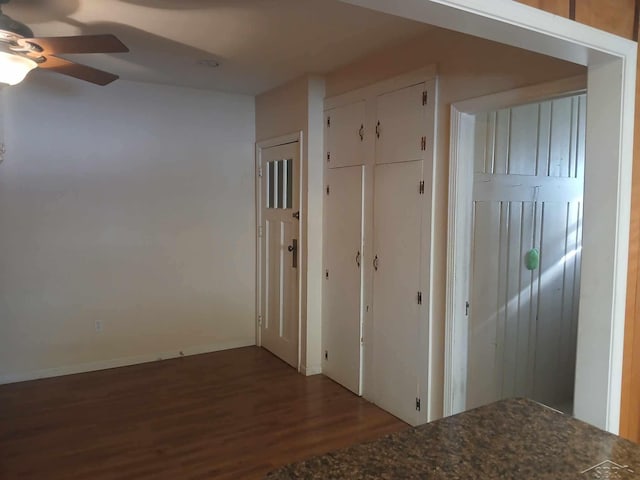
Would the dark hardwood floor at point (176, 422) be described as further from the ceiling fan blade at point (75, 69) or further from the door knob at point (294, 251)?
the ceiling fan blade at point (75, 69)

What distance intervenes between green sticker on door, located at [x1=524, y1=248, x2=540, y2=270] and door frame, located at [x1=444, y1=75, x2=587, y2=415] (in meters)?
0.56

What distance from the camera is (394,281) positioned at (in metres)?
3.28

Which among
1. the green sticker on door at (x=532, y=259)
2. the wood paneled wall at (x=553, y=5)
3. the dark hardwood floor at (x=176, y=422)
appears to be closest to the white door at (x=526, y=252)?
the green sticker on door at (x=532, y=259)

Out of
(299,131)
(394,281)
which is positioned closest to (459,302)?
(394,281)

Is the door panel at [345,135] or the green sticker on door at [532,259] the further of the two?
the door panel at [345,135]

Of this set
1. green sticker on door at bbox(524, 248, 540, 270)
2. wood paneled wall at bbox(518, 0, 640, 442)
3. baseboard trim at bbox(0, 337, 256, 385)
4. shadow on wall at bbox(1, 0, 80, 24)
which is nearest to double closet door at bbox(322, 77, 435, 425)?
green sticker on door at bbox(524, 248, 540, 270)

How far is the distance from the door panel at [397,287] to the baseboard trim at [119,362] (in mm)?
1945

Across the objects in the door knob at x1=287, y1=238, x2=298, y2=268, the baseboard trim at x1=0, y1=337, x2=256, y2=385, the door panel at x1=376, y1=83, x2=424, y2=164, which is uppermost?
the door panel at x1=376, y1=83, x2=424, y2=164

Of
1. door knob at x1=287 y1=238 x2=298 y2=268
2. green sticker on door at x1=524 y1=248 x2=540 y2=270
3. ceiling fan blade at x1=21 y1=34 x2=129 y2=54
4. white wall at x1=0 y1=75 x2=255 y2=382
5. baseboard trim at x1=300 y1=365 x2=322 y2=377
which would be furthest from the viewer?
door knob at x1=287 y1=238 x2=298 y2=268

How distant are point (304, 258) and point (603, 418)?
2589 millimetres

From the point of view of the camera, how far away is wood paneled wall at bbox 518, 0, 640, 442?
69.4 inches

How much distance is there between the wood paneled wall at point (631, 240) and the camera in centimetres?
176

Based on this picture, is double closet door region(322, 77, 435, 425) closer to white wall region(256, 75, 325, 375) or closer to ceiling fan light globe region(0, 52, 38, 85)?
white wall region(256, 75, 325, 375)

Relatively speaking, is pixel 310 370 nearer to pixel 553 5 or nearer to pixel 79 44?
pixel 79 44
